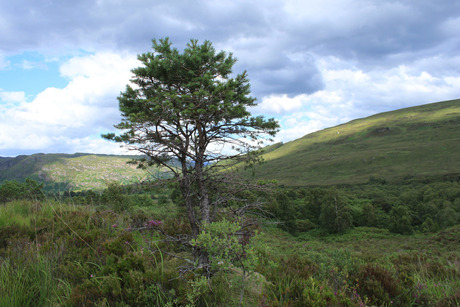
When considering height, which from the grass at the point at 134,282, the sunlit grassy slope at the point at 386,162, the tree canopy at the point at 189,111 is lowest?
the sunlit grassy slope at the point at 386,162

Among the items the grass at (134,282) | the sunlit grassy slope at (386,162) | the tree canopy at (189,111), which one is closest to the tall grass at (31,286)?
the grass at (134,282)

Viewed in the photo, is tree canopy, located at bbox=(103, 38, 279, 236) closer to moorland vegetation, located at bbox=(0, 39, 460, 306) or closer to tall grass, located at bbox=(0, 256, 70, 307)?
moorland vegetation, located at bbox=(0, 39, 460, 306)

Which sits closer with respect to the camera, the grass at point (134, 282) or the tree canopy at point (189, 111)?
the grass at point (134, 282)

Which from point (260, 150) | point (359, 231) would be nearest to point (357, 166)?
point (359, 231)

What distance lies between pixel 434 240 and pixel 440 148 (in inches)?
5731

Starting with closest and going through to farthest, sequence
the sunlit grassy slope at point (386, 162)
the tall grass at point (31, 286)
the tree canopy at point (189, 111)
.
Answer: the tall grass at point (31, 286)
the tree canopy at point (189, 111)
the sunlit grassy slope at point (386, 162)

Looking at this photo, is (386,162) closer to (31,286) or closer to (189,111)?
(189,111)

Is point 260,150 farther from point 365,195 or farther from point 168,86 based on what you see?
point 365,195

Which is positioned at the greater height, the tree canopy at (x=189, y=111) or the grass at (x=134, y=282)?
the tree canopy at (x=189, y=111)

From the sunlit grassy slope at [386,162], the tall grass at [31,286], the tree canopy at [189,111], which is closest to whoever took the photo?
the tall grass at [31,286]

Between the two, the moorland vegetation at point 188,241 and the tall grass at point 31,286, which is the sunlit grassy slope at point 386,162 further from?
the tall grass at point 31,286

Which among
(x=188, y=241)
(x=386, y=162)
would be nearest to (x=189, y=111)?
(x=188, y=241)

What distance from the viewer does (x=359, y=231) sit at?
60531 millimetres

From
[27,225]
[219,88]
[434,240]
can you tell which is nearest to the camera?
[27,225]
